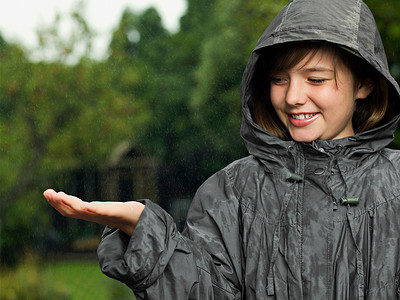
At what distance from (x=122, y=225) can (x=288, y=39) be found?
2.22 ft

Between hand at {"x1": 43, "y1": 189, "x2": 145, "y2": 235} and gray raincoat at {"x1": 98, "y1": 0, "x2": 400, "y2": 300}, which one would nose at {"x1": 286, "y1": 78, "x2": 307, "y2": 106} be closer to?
gray raincoat at {"x1": 98, "y1": 0, "x2": 400, "y2": 300}

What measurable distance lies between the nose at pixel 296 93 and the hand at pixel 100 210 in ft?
1.60

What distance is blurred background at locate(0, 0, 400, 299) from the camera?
5766mm

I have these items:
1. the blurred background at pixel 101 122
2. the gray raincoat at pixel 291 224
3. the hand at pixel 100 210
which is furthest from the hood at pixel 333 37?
the blurred background at pixel 101 122

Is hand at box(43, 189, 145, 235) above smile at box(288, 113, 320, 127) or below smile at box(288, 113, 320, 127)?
below

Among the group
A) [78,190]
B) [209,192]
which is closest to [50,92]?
[78,190]

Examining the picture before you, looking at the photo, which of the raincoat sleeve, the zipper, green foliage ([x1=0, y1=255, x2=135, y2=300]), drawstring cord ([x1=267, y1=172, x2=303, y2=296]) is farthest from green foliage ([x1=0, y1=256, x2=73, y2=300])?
the zipper

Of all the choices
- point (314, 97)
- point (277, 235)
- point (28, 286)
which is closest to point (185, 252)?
point (277, 235)

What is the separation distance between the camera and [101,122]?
6031 mm

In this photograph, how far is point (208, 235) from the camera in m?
1.93

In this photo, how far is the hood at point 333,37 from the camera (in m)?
1.90

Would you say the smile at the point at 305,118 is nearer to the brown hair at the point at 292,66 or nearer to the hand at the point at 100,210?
the brown hair at the point at 292,66

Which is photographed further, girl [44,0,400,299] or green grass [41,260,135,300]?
green grass [41,260,135,300]

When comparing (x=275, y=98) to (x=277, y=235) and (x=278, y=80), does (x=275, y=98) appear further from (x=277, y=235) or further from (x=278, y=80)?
(x=277, y=235)
